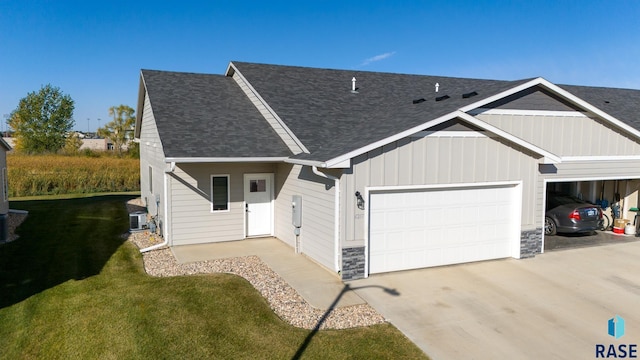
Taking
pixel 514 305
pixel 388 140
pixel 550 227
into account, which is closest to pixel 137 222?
pixel 388 140

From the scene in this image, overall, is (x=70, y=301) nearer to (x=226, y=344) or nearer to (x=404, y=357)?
(x=226, y=344)

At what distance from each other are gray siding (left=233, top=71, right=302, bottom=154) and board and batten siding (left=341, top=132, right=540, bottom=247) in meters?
2.90

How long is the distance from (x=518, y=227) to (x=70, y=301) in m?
9.97

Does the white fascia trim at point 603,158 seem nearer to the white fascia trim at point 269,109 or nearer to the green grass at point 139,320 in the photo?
the white fascia trim at point 269,109

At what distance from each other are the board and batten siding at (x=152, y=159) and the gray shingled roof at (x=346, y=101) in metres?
3.59

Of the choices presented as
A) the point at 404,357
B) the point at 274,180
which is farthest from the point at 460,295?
the point at 274,180

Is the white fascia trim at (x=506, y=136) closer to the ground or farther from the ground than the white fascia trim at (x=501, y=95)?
closer to the ground

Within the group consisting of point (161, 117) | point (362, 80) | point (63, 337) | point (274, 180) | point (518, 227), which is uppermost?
point (362, 80)

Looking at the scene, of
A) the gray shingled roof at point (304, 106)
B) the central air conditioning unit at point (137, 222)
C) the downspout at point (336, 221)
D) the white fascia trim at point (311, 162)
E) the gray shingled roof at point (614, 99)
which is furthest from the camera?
the gray shingled roof at point (614, 99)

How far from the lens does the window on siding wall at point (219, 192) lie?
39.2ft

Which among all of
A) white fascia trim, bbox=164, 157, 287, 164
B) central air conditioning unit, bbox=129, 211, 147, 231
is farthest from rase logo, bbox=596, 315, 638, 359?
central air conditioning unit, bbox=129, 211, 147, 231

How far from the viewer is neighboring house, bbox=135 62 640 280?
9.11 metres

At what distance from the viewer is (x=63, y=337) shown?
632 centimetres

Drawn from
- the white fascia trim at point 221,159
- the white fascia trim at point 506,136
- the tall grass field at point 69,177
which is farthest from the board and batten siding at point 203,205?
the tall grass field at point 69,177
